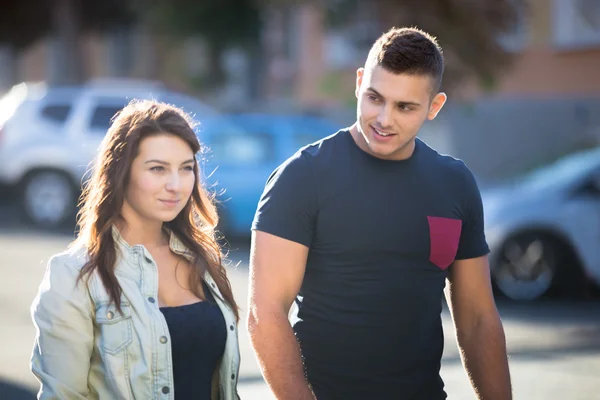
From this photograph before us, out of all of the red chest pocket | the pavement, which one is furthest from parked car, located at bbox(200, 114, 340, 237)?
the red chest pocket

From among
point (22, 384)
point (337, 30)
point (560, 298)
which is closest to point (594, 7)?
point (337, 30)

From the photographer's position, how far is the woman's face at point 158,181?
3662 mm

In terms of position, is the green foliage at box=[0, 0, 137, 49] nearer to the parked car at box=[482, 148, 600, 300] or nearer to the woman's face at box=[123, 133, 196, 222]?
the parked car at box=[482, 148, 600, 300]

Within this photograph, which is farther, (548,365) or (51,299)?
(548,365)

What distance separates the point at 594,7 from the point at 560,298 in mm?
13159

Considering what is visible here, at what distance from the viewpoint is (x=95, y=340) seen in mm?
3406

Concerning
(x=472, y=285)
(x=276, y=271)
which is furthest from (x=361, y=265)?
(x=472, y=285)

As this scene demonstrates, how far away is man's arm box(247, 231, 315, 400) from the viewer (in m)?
3.35

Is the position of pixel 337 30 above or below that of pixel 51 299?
above

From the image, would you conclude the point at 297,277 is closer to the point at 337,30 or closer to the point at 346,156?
the point at 346,156

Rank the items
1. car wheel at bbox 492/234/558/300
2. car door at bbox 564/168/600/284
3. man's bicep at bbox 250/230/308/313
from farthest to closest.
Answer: car wheel at bbox 492/234/558/300 → car door at bbox 564/168/600/284 → man's bicep at bbox 250/230/308/313

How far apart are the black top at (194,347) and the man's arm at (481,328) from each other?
817mm

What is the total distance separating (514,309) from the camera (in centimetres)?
1047

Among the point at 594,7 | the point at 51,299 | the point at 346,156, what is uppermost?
the point at 594,7
